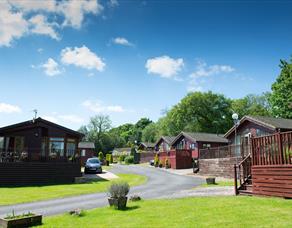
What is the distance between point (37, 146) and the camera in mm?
31609

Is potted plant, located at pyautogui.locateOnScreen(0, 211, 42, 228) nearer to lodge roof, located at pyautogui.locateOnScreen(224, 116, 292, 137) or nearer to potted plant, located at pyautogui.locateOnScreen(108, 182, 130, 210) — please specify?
potted plant, located at pyautogui.locateOnScreen(108, 182, 130, 210)

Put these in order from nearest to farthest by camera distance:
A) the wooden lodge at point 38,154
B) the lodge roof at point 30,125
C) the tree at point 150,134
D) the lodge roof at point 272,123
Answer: the wooden lodge at point 38,154, the lodge roof at point 30,125, the lodge roof at point 272,123, the tree at point 150,134

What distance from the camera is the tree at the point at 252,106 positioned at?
74500 millimetres

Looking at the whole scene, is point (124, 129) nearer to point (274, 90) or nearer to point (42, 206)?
point (274, 90)

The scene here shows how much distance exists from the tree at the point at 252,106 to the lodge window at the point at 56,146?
52.2m

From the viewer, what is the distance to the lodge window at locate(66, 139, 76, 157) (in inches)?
1285

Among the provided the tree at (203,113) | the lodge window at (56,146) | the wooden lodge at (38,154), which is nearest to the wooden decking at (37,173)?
the wooden lodge at (38,154)

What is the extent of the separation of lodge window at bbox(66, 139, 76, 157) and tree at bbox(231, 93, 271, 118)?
50.4 metres

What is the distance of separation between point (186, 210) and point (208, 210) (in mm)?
820

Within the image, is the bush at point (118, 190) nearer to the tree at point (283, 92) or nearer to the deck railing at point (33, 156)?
the deck railing at point (33, 156)

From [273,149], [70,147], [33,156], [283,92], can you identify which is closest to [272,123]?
[283,92]

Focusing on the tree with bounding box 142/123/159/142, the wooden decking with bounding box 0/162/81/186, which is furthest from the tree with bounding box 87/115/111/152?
the wooden decking with bounding box 0/162/81/186

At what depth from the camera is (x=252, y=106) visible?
80.5 meters

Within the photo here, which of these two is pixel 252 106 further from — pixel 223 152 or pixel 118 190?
pixel 118 190
